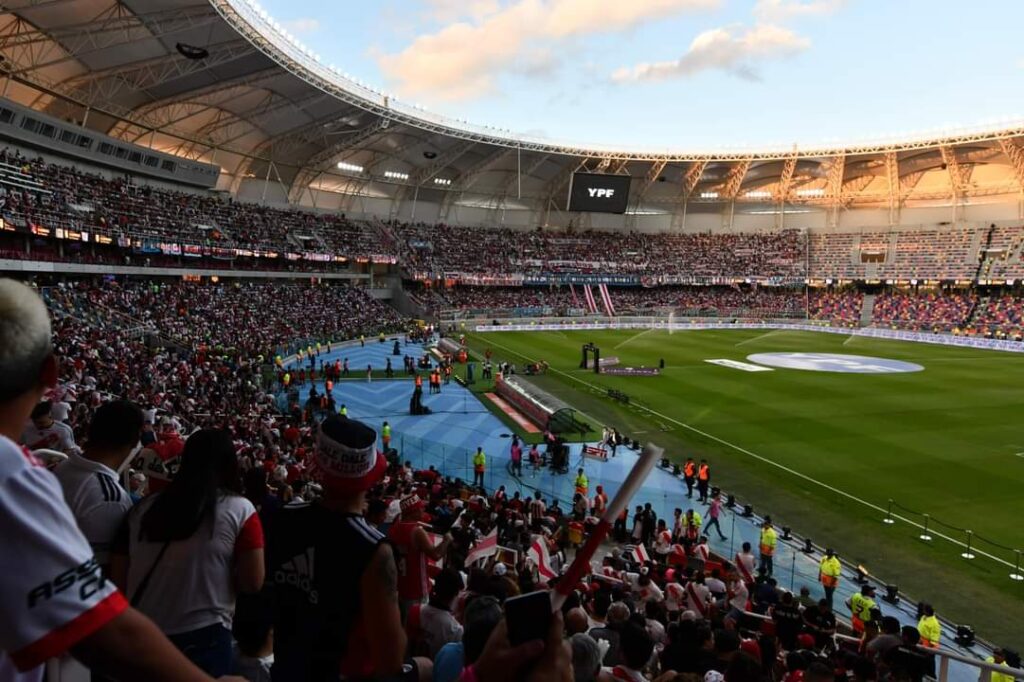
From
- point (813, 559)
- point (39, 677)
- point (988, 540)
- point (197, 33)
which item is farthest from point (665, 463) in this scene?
point (197, 33)

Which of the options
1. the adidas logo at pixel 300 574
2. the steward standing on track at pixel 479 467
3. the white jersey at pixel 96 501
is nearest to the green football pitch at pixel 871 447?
the steward standing on track at pixel 479 467

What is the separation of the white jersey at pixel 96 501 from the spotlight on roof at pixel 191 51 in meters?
45.1

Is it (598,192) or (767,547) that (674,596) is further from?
(598,192)

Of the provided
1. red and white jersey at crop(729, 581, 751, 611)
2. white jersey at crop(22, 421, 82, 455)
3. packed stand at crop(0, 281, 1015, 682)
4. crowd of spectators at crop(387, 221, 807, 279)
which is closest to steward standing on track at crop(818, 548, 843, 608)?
red and white jersey at crop(729, 581, 751, 611)

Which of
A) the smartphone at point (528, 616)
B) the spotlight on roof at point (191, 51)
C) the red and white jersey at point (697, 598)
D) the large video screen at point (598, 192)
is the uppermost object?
the spotlight on roof at point (191, 51)

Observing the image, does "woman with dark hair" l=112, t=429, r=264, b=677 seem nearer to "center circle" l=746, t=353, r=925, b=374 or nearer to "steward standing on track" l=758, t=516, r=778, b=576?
"steward standing on track" l=758, t=516, r=778, b=576

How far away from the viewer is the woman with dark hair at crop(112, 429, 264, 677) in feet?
10.9

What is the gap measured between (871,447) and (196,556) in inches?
1014

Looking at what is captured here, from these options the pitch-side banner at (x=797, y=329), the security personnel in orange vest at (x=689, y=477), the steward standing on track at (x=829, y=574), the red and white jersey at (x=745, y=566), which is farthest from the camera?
the pitch-side banner at (x=797, y=329)

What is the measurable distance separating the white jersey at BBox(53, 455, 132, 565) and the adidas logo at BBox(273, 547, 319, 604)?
3.29 feet

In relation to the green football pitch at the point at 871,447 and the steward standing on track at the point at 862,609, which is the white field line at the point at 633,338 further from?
the steward standing on track at the point at 862,609

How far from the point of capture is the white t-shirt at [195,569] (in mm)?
3314

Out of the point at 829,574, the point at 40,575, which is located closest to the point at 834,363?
the point at 829,574

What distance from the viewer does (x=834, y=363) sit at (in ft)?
146
